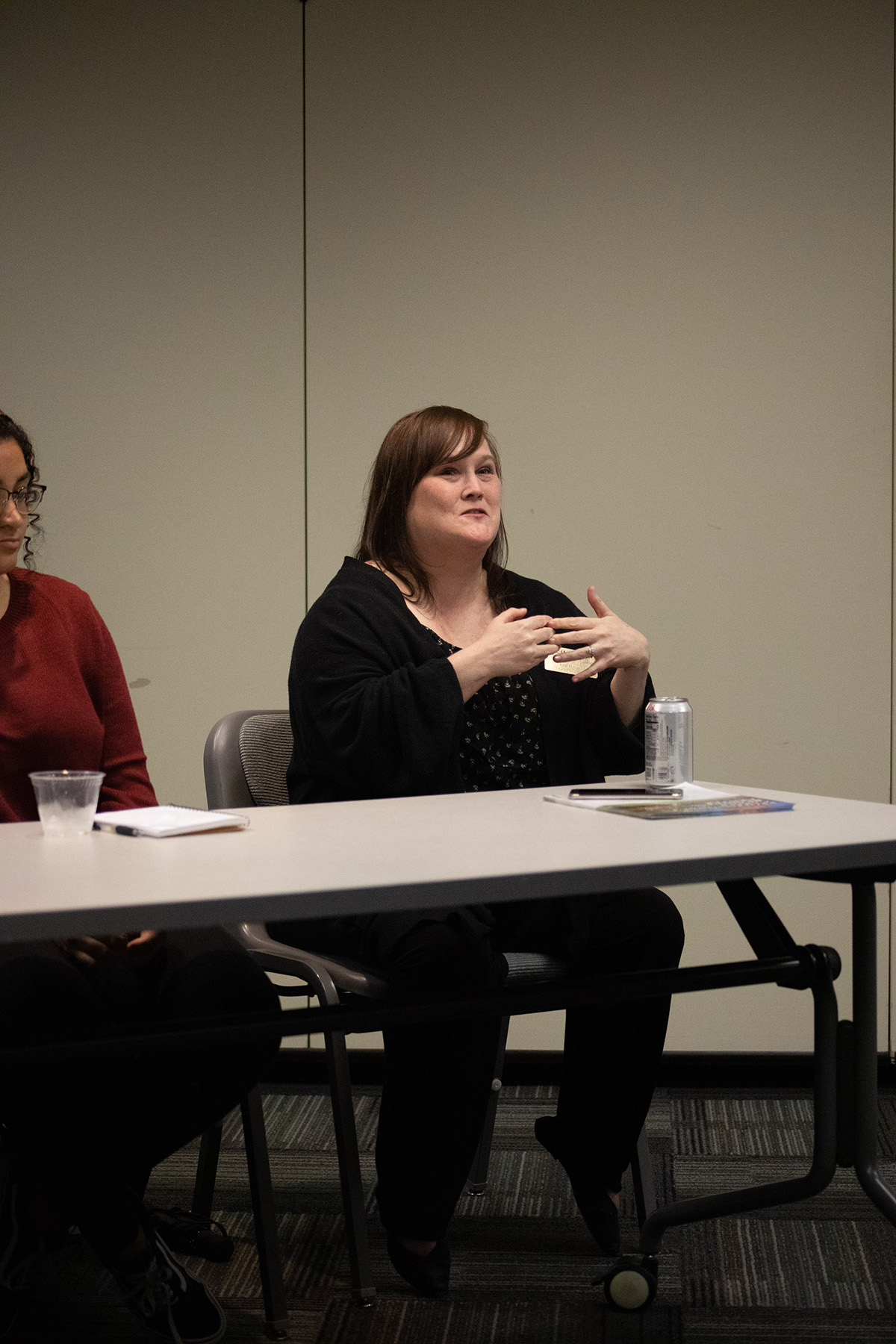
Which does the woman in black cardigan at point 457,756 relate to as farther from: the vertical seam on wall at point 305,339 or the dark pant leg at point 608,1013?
the vertical seam on wall at point 305,339

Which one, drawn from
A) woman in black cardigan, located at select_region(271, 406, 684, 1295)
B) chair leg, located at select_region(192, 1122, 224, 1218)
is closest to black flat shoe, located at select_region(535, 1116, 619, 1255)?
woman in black cardigan, located at select_region(271, 406, 684, 1295)

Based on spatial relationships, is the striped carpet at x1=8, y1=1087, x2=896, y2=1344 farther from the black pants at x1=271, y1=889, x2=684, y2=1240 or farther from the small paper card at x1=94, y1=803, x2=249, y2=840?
the small paper card at x1=94, y1=803, x2=249, y2=840

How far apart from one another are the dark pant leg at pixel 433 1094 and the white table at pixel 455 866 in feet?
0.71

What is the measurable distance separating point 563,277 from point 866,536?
0.95 metres

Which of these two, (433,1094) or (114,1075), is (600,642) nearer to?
(433,1094)

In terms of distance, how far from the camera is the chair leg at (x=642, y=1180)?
1898mm

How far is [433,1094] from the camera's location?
1666mm

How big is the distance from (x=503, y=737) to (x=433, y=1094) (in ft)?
1.96

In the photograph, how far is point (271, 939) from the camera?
1854mm

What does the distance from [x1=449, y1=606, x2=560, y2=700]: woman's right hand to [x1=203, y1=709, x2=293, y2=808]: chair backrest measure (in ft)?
1.39

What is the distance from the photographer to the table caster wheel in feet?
5.50

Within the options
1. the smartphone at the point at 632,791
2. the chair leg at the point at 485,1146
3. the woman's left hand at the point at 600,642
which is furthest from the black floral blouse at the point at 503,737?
the chair leg at the point at 485,1146

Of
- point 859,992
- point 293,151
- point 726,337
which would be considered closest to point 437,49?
point 293,151

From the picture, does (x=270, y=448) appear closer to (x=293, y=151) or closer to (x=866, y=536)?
(x=293, y=151)
